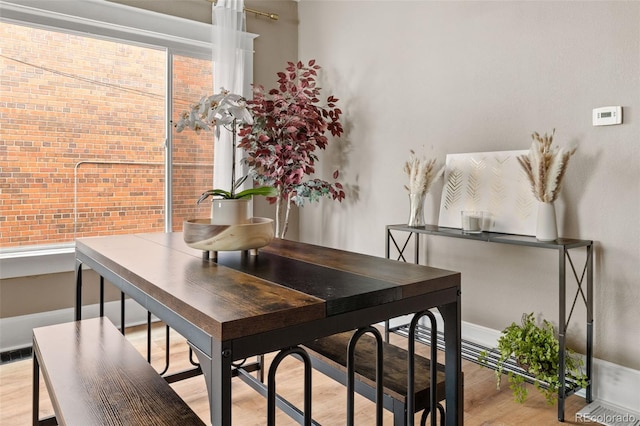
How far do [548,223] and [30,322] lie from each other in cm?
306

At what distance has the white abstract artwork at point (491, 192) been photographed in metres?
2.29

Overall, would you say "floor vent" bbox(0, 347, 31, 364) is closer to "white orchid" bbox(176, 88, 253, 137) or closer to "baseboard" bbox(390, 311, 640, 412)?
"white orchid" bbox(176, 88, 253, 137)

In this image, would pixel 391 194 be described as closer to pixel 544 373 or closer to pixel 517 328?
pixel 517 328

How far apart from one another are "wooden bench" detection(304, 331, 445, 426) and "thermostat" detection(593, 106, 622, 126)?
1398 millimetres

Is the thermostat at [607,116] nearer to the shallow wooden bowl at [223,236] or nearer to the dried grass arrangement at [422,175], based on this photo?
the dried grass arrangement at [422,175]

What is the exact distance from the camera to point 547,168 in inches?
81.1

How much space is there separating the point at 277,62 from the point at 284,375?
103 inches

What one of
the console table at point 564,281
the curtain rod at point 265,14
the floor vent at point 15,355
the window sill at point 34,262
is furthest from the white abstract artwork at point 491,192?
the floor vent at point 15,355

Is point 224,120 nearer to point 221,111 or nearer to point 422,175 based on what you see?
point 221,111

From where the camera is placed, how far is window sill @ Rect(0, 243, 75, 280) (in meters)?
2.74

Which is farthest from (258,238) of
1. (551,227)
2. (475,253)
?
(475,253)

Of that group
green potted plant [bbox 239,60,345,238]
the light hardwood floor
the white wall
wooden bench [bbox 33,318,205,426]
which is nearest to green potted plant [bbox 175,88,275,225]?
wooden bench [bbox 33,318,205,426]

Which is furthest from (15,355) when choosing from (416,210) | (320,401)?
(416,210)

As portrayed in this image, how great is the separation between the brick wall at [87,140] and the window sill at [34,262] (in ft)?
0.64
